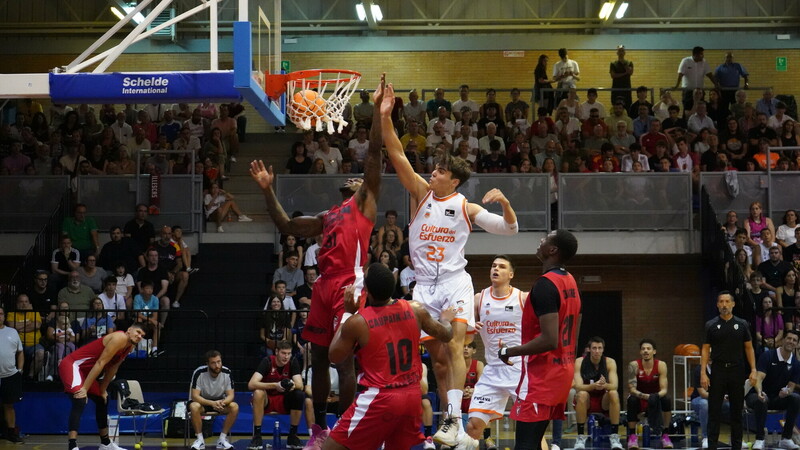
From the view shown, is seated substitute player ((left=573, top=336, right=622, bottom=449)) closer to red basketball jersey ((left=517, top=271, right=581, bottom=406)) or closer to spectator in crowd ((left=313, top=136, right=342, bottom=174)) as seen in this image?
red basketball jersey ((left=517, top=271, right=581, bottom=406))

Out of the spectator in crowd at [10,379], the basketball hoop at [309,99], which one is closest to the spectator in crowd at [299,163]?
the spectator in crowd at [10,379]

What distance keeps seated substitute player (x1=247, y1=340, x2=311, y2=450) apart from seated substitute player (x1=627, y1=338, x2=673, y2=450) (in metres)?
4.53

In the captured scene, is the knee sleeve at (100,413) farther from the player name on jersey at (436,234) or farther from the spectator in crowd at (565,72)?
the spectator in crowd at (565,72)

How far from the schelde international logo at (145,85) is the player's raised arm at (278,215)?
1578 mm

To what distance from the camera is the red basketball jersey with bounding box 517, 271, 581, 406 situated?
7.98m

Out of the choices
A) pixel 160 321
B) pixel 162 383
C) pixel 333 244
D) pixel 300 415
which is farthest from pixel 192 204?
pixel 333 244

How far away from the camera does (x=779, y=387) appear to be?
15352 mm

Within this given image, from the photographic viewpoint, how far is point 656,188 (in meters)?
20.0

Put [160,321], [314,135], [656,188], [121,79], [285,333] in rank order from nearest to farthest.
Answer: [121,79], [285,333], [160,321], [656,188], [314,135]

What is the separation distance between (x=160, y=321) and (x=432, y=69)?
1218 centimetres

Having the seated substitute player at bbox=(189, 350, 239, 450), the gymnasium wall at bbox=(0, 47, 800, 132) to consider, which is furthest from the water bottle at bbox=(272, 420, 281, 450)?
the gymnasium wall at bbox=(0, 47, 800, 132)

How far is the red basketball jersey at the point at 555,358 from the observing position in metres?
7.98

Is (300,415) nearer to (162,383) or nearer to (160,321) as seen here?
(162,383)

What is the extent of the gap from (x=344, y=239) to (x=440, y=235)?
3.36 feet
